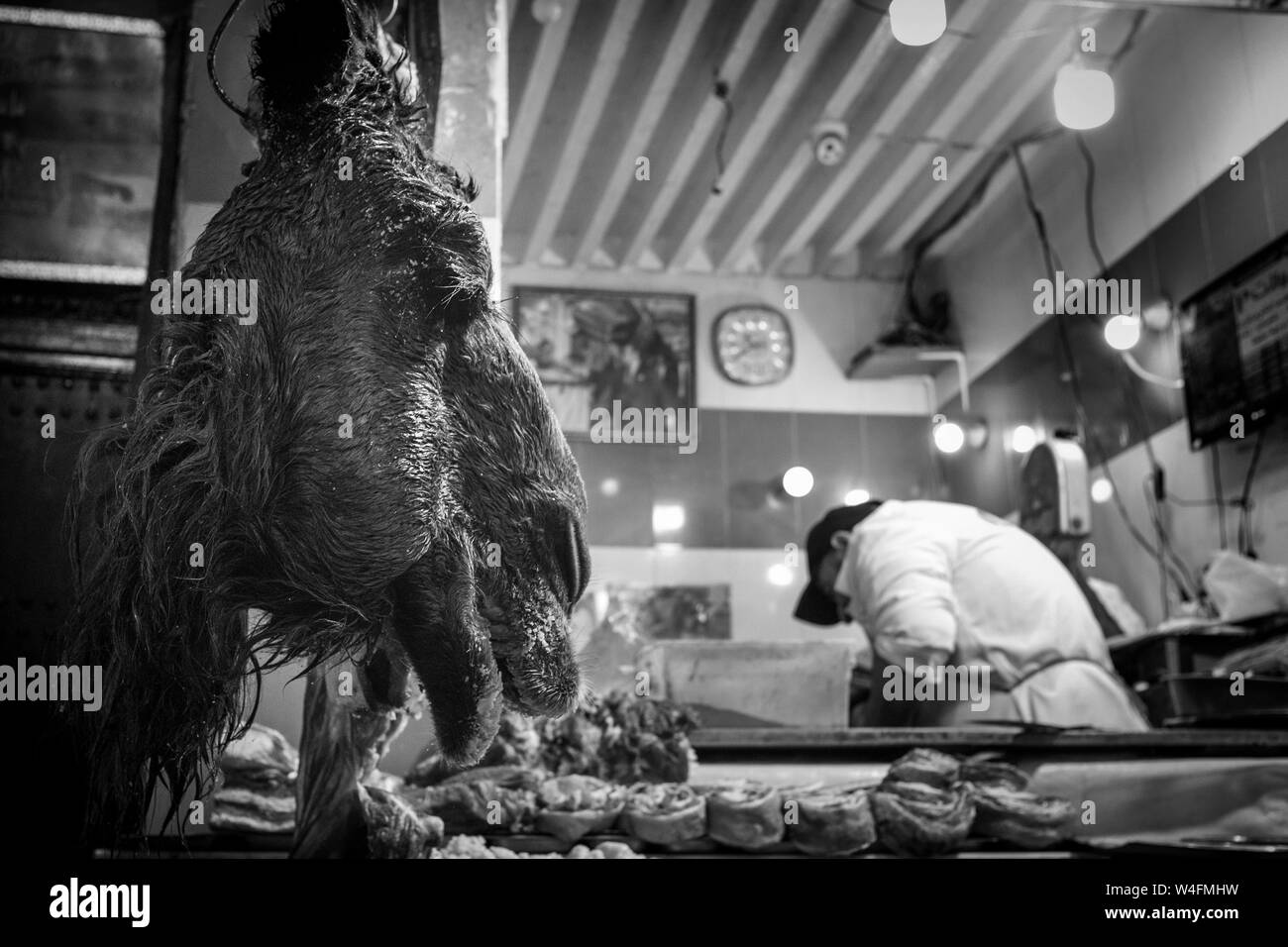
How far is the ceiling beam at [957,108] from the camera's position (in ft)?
7.37

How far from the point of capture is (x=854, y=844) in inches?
69.4

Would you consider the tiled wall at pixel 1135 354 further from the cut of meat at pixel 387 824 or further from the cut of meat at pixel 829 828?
the cut of meat at pixel 387 824

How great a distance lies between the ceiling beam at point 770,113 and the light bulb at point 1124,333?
5.94 ft

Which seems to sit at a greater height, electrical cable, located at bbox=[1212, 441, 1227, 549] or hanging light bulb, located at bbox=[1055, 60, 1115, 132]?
hanging light bulb, located at bbox=[1055, 60, 1115, 132]

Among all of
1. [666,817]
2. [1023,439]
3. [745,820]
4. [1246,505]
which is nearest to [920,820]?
[745,820]

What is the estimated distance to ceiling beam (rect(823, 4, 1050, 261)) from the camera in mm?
2246

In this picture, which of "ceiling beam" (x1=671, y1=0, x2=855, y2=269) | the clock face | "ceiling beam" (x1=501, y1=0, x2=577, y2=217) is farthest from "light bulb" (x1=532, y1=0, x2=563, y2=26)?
the clock face

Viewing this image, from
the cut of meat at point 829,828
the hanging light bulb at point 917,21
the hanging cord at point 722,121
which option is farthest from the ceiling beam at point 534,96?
the cut of meat at point 829,828

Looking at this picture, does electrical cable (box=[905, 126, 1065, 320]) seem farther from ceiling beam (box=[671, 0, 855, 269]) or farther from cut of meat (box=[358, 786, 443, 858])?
cut of meat (box=[358, 786, 443, 858])

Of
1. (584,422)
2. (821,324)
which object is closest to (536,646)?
(584,422)

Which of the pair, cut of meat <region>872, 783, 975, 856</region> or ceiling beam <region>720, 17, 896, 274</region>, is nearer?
cut of meat <region>872, 783, 975, 856</region>

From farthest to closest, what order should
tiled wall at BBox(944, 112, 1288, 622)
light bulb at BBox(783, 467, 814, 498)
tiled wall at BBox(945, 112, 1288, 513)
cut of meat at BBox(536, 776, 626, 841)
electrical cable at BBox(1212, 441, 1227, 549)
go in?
electrical cable at BBox(1212, 441, 1227, 549) → tiled wall at BBox(944, 112, 1288, 622) → tiled wall at BBox(945, 112, 1288, 513) → light bulb at BBox(783, 467, 814, 498) → cut of meat at BBox(536, 776, 626, 841)

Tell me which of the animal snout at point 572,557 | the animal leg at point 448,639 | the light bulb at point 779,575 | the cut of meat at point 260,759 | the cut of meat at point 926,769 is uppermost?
the light bulb at point 779,575

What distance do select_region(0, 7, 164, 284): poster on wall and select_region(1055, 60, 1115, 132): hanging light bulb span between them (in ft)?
6.12
